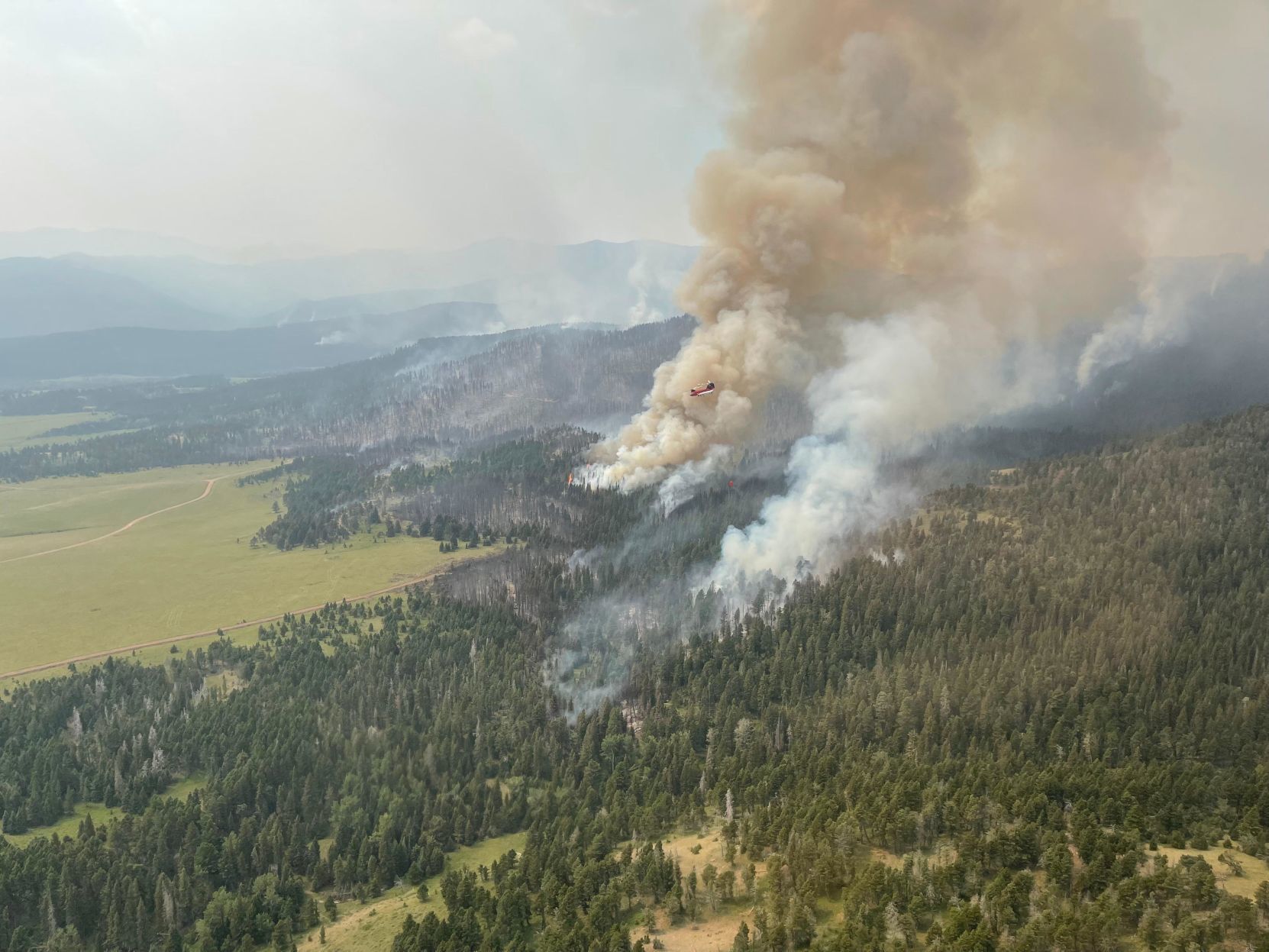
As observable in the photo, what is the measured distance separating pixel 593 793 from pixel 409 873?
796 inches

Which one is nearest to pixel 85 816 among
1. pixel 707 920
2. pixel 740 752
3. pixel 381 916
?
pixel 381 916

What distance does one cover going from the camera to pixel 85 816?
94.2 metres

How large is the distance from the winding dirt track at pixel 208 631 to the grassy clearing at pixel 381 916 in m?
86.2

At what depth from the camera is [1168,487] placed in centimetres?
15425

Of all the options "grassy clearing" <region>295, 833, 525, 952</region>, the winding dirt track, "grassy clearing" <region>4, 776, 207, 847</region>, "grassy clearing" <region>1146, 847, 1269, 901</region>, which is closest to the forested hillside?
"grassy clearing" <region>1146, 847, 1269, 901</region>

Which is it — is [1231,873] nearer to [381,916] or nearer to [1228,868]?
[1228,868]

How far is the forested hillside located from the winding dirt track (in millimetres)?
10287

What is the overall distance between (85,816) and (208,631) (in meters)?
62.5

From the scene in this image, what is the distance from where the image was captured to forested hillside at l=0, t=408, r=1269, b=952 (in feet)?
197

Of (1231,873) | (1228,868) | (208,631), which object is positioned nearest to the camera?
(1231,873)

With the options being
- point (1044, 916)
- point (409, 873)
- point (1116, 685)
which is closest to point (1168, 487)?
point (1116, 685)

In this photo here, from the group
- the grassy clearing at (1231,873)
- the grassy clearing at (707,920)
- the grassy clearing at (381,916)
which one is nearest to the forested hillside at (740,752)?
the grassy clearing at (707,920)

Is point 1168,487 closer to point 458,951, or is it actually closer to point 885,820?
point 885,820

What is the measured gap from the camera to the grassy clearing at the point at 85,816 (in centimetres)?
9044
